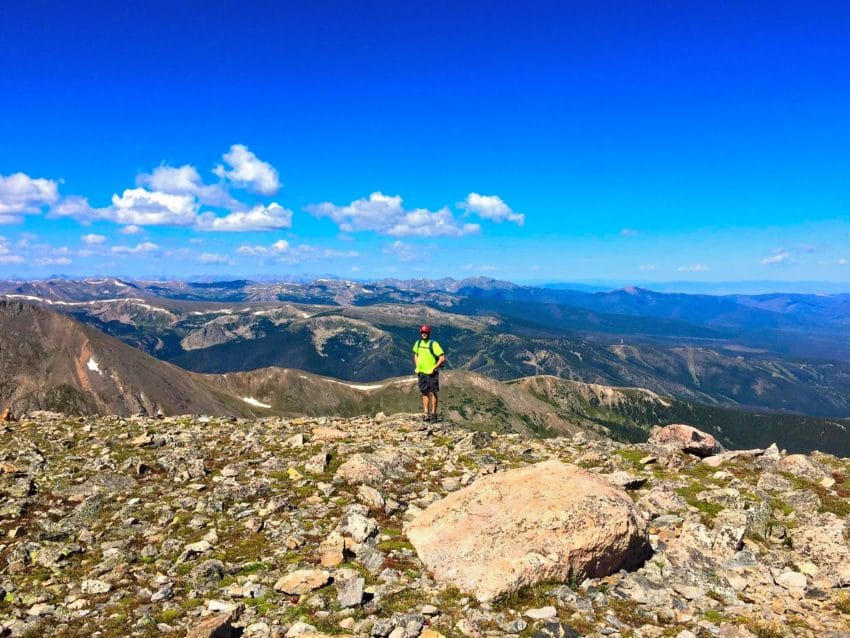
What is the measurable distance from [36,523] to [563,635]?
15.6 metres

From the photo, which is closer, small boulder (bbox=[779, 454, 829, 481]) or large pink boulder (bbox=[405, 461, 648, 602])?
large pink boulder (bbox=[405, 461, 648, 602])

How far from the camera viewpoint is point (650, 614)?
9.66m

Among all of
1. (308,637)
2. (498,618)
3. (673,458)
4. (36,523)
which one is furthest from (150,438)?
(673,458)

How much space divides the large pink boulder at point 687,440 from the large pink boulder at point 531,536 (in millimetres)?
15009

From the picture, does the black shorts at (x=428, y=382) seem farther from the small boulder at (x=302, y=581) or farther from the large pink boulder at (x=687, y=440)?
the small boulder at (x=302, y=581)

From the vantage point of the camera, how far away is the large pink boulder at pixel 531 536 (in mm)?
10680

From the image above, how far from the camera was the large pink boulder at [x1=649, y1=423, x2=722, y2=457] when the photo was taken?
25.4m

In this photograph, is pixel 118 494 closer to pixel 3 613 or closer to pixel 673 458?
pixel 3 613

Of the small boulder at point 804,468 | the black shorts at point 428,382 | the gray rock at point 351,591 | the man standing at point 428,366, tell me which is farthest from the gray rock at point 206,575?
the small boulder at point 804,468

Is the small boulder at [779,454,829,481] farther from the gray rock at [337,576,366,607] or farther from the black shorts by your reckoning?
the gray rock at [337,576,366,607]

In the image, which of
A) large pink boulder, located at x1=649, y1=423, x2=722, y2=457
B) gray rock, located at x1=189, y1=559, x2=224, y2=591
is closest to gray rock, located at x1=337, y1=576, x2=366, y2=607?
gray rock, located at x1=189, y1=559, x2=224, y2=591

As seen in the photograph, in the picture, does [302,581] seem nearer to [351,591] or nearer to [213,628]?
[351,591]

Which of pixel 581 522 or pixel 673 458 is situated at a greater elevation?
pixel 581 522

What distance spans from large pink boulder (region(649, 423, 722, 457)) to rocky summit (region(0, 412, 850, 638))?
504 centimetres
